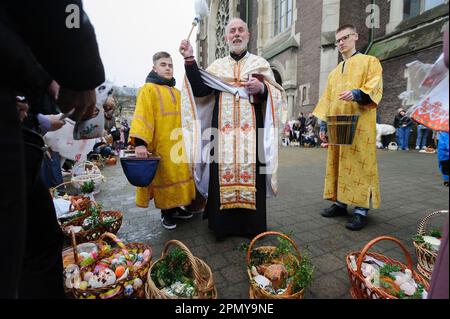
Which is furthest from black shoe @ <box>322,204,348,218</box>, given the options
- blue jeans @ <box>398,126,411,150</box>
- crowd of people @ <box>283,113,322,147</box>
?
crowd of people @ <box>283,113,322,147</box>

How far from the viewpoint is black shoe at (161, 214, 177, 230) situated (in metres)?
2.96

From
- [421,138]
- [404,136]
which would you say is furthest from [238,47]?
[404,136]

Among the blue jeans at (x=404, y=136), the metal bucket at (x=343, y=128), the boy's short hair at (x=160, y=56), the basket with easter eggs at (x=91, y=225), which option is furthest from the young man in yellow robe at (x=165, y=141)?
the blue jeans at (x=404, y=136)

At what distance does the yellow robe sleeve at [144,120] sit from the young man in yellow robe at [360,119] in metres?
1.88

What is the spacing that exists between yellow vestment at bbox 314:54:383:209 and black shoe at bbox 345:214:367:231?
0.14m

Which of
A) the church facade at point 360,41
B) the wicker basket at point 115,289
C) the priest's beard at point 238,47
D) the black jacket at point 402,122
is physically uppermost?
the church facade at point 360,41

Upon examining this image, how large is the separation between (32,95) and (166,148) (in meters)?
2.05

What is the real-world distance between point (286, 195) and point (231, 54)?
2.55m

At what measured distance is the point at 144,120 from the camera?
273 cm

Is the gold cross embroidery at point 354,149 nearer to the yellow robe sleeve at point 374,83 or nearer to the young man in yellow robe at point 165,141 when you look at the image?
the yellow robe sleeve at point 374,83

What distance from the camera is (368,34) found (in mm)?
13266

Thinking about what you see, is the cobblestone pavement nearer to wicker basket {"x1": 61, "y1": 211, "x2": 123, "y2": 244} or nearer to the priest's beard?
wicker basket {"x1": 61, "y1": 211, "x2": 123, "y2": 244}

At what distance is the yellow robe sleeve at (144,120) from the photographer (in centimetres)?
268
